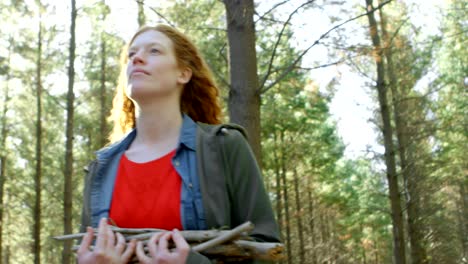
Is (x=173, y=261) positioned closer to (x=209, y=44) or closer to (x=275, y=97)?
(x=209, y=44)

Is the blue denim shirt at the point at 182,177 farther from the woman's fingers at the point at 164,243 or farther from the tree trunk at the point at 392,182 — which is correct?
the tree trunk at the point at 392,182

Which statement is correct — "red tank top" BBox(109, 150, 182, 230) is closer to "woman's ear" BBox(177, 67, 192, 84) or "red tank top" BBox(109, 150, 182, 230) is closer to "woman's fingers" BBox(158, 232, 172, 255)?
"woman's fingers" BBox(158, 232, 172, 255)

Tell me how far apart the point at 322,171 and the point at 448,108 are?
529 cm

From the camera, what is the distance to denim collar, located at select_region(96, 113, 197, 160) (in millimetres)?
1685

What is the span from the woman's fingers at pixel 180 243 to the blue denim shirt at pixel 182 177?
0.40 ft

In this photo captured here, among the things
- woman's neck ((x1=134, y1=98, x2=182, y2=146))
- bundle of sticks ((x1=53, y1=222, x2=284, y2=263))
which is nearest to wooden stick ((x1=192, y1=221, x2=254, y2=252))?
bundle of sticks ((x1=53, y1=222, x2=284, y2=263))

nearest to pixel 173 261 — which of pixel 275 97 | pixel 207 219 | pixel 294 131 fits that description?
pixel 207 219

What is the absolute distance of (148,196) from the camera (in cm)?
161

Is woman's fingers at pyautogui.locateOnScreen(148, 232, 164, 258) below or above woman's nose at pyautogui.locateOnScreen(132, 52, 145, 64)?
below

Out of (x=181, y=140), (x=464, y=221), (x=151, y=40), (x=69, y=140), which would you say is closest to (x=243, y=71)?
(x=151, y=40)

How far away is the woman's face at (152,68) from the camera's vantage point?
1.73 meters

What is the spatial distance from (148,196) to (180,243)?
0.27 metres

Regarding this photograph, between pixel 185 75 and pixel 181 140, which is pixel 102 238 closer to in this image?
pixel 181 140

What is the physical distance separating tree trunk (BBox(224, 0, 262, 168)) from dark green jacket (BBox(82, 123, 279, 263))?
6.84 feet
